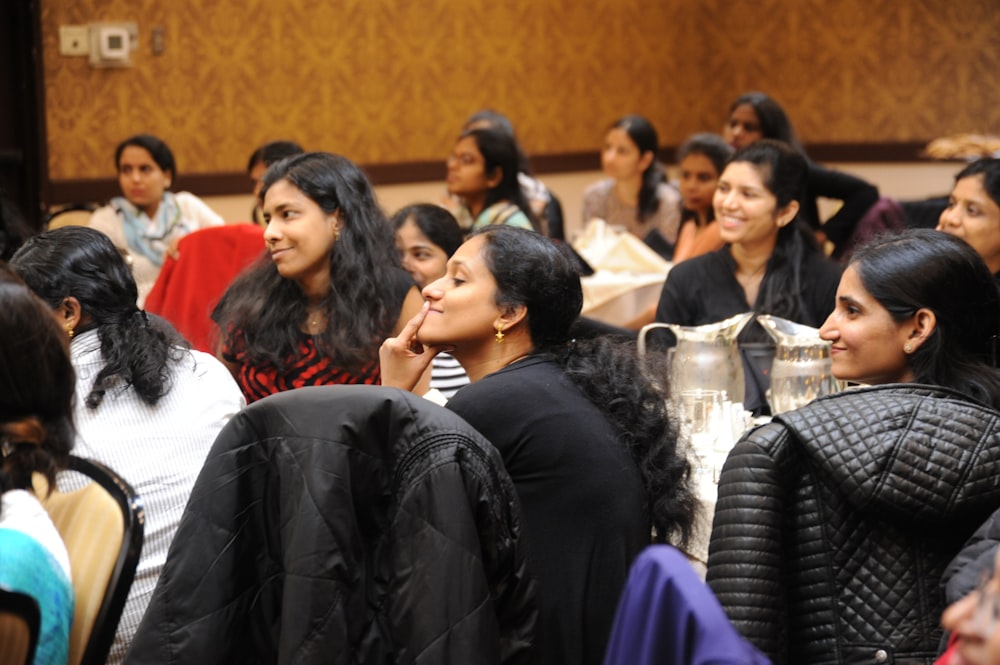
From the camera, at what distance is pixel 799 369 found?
2963 millimetres

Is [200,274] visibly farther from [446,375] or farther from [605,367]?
[605,367]

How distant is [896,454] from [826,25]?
833 centimetres

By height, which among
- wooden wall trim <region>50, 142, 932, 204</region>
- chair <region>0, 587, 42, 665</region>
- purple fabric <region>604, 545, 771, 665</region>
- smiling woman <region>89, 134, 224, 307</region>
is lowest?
wooden wall trim <region>50, 142, 932, 204</region>

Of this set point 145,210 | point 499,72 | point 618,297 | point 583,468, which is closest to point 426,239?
point 618,297

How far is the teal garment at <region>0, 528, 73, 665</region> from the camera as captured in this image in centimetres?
147

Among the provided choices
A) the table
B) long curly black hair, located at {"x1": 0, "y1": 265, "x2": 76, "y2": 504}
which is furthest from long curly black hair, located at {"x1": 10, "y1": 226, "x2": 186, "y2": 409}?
the table

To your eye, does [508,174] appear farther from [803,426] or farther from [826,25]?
[826,25]

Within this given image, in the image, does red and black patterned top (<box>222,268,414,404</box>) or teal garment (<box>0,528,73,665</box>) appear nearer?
teal garment (<box>0,528,73,665</box>)

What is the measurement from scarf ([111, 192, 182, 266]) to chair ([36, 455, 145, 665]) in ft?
13.6

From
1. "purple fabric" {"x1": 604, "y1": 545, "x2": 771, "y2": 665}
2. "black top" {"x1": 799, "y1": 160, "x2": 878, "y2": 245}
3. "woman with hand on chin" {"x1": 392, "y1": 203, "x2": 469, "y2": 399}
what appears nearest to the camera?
"purple fabric" {"x1": 604, "y1": 545, "x2": 771, "y2": 665}

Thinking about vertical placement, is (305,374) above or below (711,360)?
below

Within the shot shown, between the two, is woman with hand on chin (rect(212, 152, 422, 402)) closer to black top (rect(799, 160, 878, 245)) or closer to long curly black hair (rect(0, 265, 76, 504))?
long curly black hair (rect(0, 265, 76, 504))

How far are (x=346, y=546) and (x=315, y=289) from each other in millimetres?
1725

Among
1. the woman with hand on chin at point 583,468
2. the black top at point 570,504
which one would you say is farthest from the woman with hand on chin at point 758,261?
the black top at point 570,504
